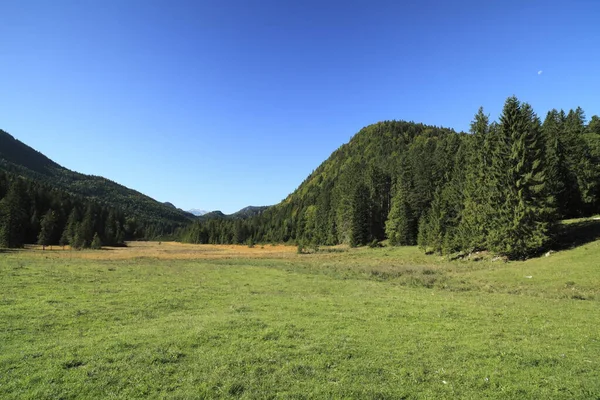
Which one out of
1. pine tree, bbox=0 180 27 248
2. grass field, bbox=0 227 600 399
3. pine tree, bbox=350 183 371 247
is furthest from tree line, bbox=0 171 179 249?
pine tree, bbox=350 183 371 247

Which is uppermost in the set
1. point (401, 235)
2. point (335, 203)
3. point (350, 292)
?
point (335, 203)

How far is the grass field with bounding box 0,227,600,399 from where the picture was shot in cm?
842

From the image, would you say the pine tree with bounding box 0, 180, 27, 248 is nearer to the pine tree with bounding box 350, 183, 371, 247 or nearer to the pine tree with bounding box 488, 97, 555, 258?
the pine tree with bounding box 350, 183, 371, 247

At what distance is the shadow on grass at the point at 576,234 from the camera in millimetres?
36750

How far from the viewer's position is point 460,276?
33438mm

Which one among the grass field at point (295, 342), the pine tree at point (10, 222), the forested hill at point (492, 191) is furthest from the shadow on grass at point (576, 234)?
the pine tree at point (10, 222)

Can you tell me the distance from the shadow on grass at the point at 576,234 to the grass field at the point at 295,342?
1502cm

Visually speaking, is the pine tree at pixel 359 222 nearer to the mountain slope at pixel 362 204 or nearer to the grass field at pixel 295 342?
the mountain slope at pixel 362 204

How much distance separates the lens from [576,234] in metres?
39.9

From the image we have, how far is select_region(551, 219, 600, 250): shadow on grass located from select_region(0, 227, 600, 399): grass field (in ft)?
49.3

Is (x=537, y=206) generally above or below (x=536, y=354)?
above

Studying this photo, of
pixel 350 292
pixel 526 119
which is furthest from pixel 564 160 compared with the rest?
pixel 350 292

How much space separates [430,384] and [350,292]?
53.3 feet

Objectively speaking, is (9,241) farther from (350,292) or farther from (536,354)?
(536,354)
